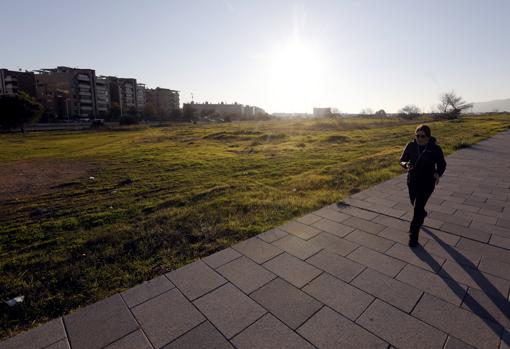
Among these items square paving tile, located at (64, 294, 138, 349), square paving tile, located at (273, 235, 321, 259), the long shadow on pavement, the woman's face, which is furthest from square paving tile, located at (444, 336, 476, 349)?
square paving tile, located at (64, 294, 138, 349)

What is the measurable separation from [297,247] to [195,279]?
1.51 m

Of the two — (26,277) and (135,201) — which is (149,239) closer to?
(26,277)

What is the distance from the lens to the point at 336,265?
127 inches

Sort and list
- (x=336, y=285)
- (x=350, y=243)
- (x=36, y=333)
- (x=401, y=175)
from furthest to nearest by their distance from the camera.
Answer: (x=401, y=175) → (x=350, y=243) → (x=336, y=285) → (x=36, y=333)

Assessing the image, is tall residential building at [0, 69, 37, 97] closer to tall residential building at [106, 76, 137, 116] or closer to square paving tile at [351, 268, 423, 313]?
tall residential building at [106, 76, 137, 116]

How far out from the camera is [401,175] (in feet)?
26.3

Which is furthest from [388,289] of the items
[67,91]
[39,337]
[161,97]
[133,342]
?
[161,97]

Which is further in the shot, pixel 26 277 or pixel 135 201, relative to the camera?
pixel 135 201

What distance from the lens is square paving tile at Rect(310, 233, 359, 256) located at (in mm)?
3598

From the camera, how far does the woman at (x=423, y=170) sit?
3639mm

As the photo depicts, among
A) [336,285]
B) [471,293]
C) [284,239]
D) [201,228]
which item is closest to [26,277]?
[201,228]

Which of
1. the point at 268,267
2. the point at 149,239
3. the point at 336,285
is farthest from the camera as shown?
the point at 149,239

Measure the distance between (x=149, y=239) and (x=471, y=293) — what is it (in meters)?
4.25

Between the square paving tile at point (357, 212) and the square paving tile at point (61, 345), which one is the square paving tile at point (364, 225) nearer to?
the square paving tile at point (357, 212)
